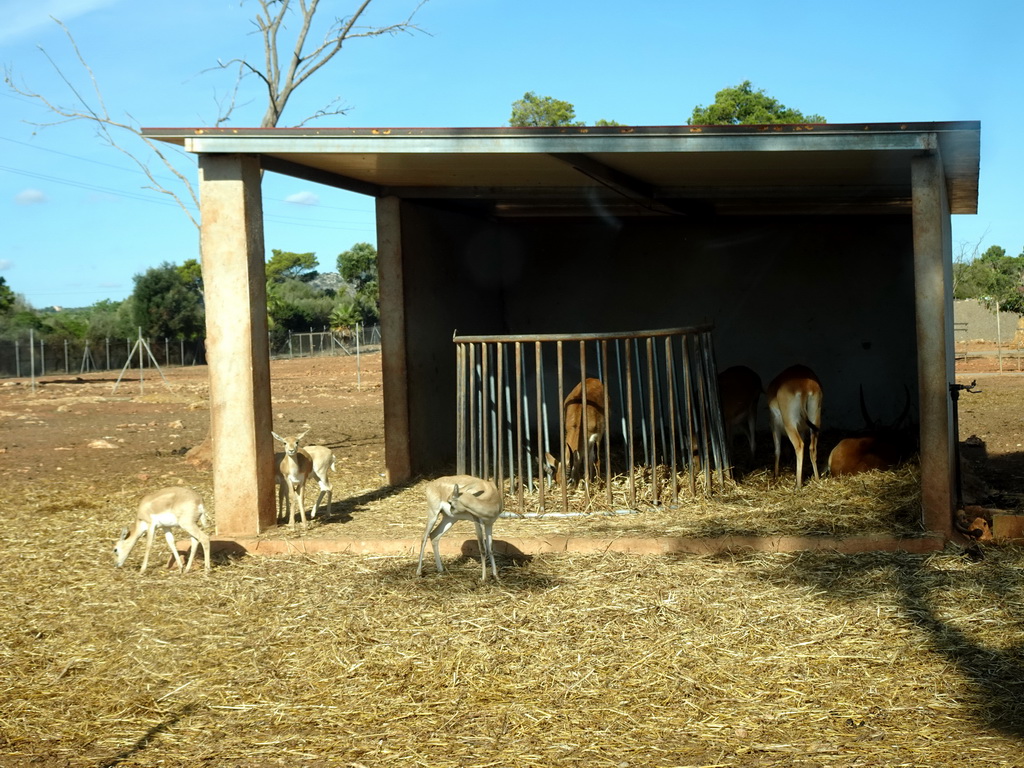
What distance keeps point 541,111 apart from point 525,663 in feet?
166

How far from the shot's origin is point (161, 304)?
176 feet

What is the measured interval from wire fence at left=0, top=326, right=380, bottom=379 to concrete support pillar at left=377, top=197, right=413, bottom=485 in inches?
910

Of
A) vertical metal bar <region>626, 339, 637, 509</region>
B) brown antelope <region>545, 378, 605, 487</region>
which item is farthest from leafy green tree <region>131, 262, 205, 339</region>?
vertical metal bar <region>626, 339, 637, 509</region>

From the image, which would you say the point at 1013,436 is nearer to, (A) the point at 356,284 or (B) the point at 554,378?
(B) the point at 554,378

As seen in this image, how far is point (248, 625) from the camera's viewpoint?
21.6ft

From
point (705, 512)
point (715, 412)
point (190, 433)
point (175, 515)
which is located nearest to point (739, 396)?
point (715, 412)

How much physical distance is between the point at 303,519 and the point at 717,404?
4.16 m

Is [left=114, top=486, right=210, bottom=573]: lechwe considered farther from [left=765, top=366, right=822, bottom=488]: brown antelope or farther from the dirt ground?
[left=765, top=366, right=822, bottom=488]: brown antelope

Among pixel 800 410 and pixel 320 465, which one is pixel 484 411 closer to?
pixel 320 465

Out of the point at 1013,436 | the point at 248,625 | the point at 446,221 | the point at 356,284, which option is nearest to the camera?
the point at 248,625

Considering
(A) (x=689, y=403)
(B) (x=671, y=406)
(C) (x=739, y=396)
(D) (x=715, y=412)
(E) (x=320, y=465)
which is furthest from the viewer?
(C) (x=739, y=396)

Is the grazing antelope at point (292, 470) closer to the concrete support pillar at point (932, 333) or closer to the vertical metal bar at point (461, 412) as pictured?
the vertical metal bar at point (461, 412)

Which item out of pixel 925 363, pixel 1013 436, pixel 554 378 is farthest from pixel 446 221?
pixel 1013 436

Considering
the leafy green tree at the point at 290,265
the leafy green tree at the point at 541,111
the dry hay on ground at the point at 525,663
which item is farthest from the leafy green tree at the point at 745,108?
the leafy green tree at the point at 290,265
